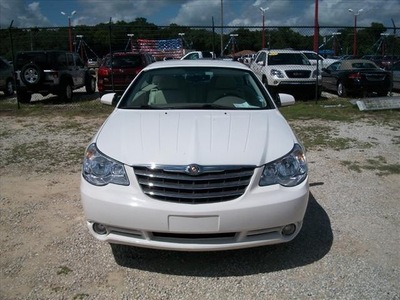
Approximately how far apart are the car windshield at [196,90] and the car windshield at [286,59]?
10297 millimetres

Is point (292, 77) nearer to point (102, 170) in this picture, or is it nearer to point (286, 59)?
point (286, 59)

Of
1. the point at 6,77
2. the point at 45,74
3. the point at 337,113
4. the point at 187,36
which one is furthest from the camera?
the point at 187,36

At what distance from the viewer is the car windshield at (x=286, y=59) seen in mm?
14695

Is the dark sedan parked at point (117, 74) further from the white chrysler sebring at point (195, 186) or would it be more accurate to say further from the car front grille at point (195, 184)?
the car front grille at point (195, 184)

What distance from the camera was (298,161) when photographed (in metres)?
3.29

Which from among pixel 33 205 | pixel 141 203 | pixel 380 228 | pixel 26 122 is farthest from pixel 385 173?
pixel 26 122

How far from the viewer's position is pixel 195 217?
288cm

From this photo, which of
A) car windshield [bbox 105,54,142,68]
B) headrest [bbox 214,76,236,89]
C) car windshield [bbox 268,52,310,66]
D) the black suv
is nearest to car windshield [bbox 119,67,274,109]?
headrest [bbox 214,76,236,89]

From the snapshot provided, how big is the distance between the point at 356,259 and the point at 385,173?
280 centimetres

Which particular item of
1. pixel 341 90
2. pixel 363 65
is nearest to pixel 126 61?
pixel 341 90

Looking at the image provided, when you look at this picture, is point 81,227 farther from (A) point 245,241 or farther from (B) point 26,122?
(B) point 26,122

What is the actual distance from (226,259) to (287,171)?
0.88 meters

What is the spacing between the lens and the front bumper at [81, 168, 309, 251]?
290 cm

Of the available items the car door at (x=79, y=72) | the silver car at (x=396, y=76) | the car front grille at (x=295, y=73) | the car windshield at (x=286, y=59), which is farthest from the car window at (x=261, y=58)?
the car door at (x=79, y=72)
